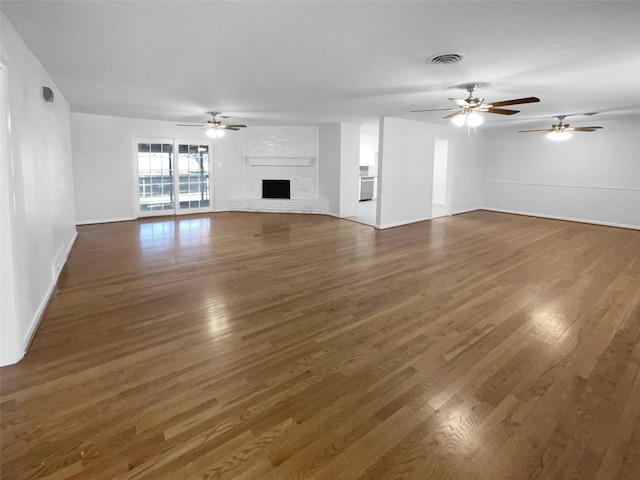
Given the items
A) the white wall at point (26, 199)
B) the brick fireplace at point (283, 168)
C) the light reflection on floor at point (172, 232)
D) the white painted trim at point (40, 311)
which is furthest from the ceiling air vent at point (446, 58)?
the brick fireplace at point (283, 168)

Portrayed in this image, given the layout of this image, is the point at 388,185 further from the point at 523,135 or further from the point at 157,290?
the point at 157,290

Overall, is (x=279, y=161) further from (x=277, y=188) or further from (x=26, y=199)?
(x=26, y=199)

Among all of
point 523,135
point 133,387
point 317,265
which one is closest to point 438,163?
point 523,135

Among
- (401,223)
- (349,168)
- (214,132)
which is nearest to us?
(214,132)

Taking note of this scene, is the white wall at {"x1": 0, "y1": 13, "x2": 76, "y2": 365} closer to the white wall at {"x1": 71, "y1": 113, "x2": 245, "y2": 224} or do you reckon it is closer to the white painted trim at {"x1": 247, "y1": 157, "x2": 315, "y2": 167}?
the white wall at {"x1": 71, "y1": 113, "x2": 245, "y2": 224}

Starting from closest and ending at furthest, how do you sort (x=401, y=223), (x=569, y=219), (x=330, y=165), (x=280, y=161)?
(x=401, y=223) → (x=569, y=219) → (x=330, y=165) → (x=280, y=161)

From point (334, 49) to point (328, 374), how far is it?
271cm

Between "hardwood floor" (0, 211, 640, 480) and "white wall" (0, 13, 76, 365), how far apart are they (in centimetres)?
22

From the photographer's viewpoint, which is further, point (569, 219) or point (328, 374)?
point (569, 219)

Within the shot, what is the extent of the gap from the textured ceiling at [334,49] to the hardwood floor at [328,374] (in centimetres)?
237

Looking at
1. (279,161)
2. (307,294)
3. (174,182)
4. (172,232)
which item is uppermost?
(279,161)

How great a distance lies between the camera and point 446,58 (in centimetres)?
329

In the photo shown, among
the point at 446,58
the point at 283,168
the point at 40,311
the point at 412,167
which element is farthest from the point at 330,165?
the point at 40,311

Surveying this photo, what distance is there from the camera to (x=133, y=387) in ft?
7.20
